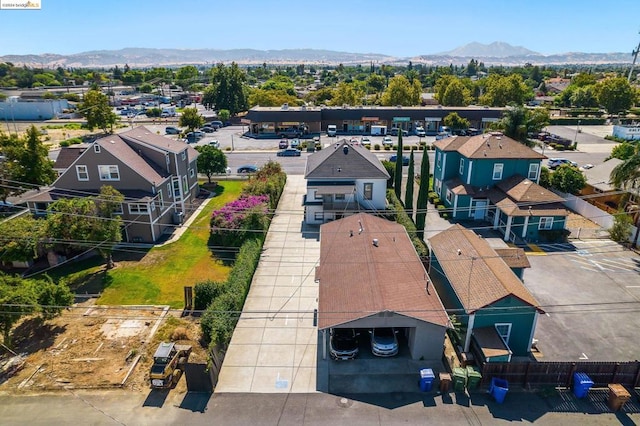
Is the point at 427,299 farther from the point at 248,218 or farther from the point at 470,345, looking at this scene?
the point at 248,218

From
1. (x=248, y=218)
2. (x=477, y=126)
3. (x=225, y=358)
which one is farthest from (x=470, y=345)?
(x=477, y=126)

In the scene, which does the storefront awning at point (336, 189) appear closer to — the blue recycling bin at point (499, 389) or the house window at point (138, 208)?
the house window at point (138, 208)

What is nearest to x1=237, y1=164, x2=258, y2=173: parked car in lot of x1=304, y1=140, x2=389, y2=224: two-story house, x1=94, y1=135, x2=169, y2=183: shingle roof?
x1=94, y1=135, x2=169, y2=183: shingle roof

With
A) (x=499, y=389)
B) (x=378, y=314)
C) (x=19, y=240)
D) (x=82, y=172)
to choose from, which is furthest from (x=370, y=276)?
(x=82, y=172)

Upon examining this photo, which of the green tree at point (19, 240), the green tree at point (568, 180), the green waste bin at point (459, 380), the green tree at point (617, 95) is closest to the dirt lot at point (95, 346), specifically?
the green tree at point (19, 240)

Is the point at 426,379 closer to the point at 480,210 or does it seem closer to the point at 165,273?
the point at 165,273

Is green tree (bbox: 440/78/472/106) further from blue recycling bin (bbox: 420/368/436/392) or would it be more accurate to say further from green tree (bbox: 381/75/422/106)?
blue recycling bin (bbox: 420/368/436/392)
